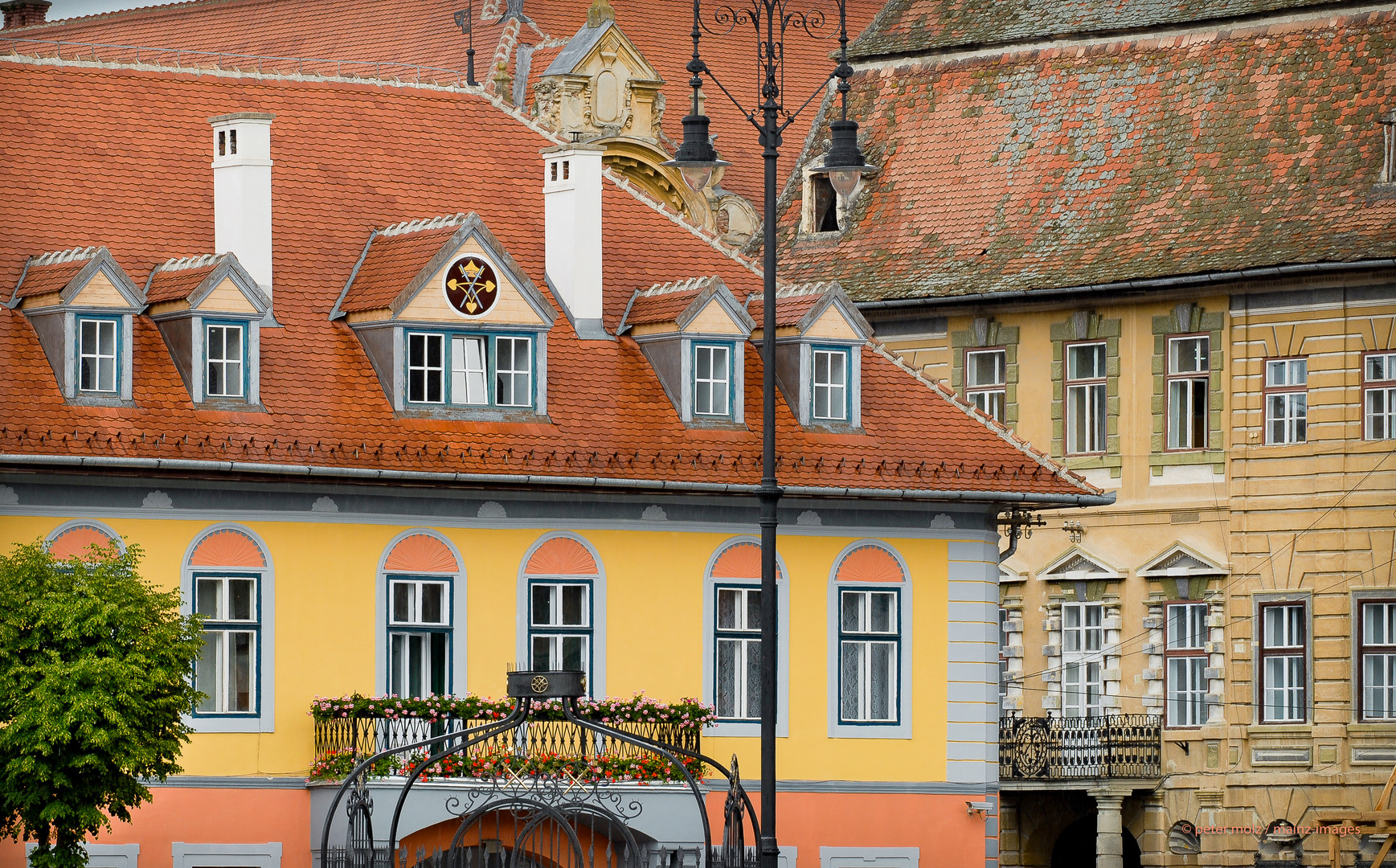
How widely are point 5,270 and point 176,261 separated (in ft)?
6.11

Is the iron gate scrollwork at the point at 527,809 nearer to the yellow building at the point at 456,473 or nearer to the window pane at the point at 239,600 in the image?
the yellow building at the point at 456,473

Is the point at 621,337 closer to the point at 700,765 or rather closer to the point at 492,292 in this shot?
the point at 492,292

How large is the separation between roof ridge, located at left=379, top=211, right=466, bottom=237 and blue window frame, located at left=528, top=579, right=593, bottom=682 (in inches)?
163

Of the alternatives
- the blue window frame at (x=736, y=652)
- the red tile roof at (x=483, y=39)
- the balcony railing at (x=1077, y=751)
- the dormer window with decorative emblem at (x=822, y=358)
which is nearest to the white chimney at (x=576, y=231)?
the dormer window with decorative emblem at (x=822, y=358)

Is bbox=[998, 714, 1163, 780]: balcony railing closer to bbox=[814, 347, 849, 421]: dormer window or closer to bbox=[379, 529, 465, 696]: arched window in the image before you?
bbox=[814, 347, 849, 421]: dormer window

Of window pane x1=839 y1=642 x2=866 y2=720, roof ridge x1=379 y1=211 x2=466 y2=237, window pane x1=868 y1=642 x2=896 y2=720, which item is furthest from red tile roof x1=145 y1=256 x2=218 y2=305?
window pane x1=868 y1=642 x2=896 y2=720

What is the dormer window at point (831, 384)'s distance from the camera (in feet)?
132

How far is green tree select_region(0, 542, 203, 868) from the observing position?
31.6m

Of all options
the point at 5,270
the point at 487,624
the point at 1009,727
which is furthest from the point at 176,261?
the point at 1009,727

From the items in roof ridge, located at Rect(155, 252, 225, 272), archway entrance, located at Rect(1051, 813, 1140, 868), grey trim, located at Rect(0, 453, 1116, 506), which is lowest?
archway entrance, located at Rect(1051, 813, 1140, 868)

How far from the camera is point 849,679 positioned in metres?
40.1

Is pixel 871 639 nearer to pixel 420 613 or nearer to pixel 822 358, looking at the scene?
pixel 822 358

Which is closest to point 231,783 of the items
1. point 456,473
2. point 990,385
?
point 456,473

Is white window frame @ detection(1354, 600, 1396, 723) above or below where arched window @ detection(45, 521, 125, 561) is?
below
